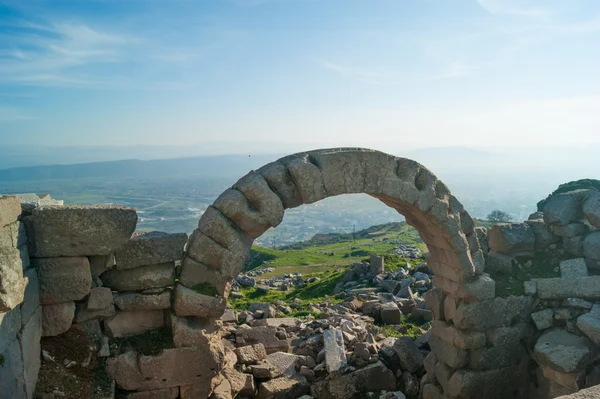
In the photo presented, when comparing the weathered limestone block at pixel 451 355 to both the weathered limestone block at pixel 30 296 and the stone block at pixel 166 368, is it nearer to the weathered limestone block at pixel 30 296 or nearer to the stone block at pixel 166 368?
the stone block at pixel 166 368

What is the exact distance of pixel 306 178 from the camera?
7.14m

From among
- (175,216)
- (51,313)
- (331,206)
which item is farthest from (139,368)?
(331,206)

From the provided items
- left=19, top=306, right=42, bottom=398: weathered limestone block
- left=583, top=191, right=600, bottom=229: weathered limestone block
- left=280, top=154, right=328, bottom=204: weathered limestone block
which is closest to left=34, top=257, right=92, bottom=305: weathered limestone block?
left=19, top=306, right=42, bottom=398: weathered limestone block

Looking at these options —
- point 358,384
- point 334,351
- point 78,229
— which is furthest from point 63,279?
point 358,384

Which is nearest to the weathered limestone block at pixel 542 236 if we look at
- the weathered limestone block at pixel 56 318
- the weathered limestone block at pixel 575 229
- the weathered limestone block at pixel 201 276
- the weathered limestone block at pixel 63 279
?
the weathered limestone block at pixel 575 229

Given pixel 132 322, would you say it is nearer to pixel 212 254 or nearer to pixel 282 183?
pixel 212 254

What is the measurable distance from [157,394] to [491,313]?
569 cm

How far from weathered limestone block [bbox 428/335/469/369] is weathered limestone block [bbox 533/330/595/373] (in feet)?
3.93

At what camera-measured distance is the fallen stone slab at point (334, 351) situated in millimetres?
8788

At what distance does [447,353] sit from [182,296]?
16.1 ft

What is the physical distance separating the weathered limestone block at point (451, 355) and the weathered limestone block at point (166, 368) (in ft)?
13.6

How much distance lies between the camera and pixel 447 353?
27.9 feet

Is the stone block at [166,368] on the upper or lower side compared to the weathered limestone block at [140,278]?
lower

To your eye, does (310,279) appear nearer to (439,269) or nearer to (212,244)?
(439,269)
